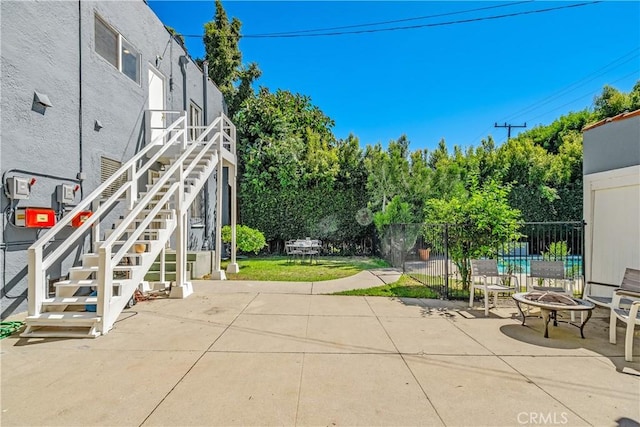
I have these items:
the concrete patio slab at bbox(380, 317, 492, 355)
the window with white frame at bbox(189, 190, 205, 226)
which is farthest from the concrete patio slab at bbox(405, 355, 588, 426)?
the window with white frame at bbox(189, 190, 205, 226)

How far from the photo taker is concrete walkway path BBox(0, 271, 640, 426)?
8.96 ft

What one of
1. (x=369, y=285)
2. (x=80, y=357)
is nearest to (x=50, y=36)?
(x=80, y=357)

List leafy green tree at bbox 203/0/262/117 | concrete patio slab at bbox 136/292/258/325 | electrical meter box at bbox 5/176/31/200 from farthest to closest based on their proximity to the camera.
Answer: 1. leafy green tree at bbox 203/0/262/117
2. concrete patio slab at bbox 136/292/258/325
3. electrical meter box at bbox 5/176/31/200

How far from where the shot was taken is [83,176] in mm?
6262

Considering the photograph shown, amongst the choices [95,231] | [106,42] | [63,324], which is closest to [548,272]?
[63,324]

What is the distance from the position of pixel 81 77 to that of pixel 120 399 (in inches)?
240

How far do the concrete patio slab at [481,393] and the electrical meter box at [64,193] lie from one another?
20.3 ft

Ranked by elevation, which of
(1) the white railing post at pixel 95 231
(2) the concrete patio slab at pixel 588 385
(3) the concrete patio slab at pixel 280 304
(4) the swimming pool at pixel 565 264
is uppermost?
(1) the white railing post at pixel 95 231

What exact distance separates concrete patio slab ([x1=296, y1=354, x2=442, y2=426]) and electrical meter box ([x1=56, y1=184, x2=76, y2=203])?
5.14 meters

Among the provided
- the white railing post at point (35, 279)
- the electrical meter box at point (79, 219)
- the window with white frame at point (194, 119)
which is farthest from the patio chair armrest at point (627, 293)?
the window with white frame at point (194, 119)

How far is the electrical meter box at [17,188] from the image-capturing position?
483cm

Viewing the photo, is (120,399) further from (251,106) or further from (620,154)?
(251,106)

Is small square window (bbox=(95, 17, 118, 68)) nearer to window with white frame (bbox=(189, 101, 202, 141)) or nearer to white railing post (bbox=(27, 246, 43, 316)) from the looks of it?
window with white frame (bbox=(189, 101, 202, 141))

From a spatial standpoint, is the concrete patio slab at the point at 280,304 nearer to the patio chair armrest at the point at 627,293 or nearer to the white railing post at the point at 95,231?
the white railing post at the point at 95,231
